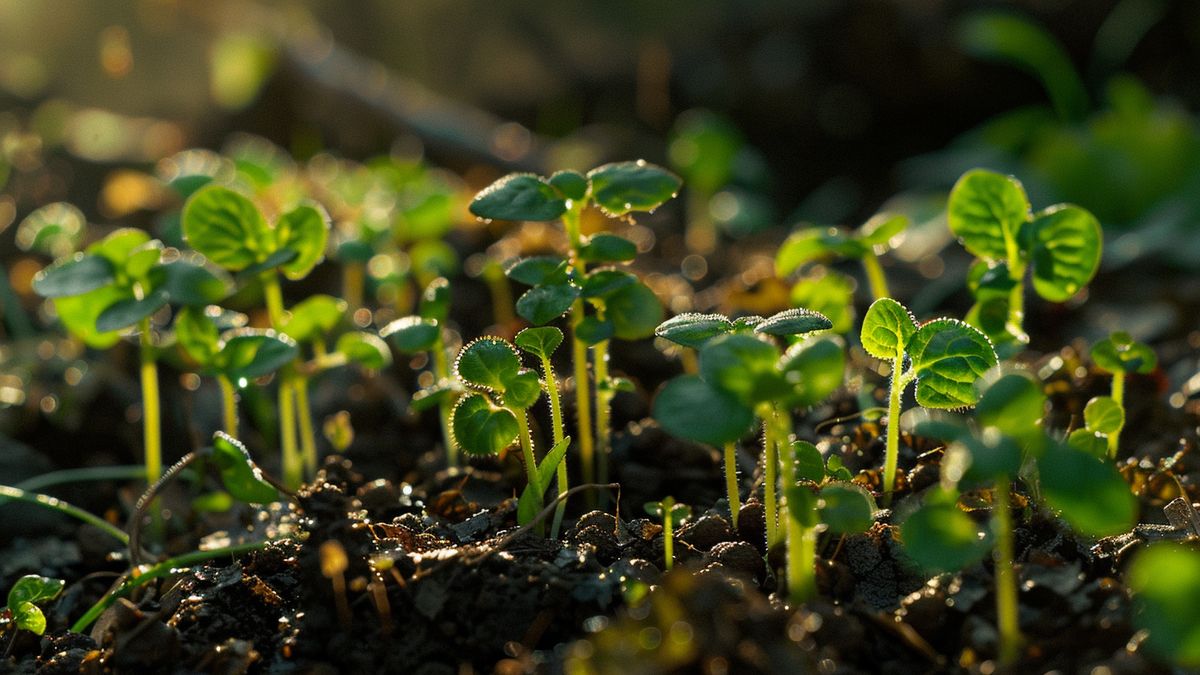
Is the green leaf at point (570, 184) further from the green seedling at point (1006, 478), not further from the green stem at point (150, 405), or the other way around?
the green stem at point (150, 405)

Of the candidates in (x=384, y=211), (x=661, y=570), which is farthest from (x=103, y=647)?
(x=384, y=211)

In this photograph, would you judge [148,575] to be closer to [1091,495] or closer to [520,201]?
[520,201]

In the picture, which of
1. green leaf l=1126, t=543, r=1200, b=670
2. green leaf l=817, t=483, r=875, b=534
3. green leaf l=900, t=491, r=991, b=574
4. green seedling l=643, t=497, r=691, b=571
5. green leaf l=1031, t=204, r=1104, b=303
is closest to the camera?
green leaf l=1126, t=543, r=1200, b=670

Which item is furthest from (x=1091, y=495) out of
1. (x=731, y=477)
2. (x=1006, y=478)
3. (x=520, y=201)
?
(x=520, y=201)

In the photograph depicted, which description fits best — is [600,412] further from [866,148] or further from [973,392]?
[866,148]

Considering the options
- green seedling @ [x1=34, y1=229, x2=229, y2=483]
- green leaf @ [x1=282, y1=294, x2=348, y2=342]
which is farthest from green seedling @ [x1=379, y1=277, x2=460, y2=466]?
green seedling @ [x1=34, y1=229, x2=229, y2=483]

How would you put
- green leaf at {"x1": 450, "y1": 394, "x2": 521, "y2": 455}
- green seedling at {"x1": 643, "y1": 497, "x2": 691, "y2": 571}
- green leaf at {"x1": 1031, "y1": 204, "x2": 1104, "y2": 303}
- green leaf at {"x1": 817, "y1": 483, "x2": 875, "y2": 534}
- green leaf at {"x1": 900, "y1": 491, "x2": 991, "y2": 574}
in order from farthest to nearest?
1. green leaf at {"x1": 1031, "y1": 204, "x2": 1104, "y2": 303}
2. green leaf at {"x1": 450, "y1": 394, "x2": 521, "y2": 455}
3. green seedling at {"x1": 643, "y1": 497, "x2": 691, "y2": 571}
4. green leaf at {"x1": 817, "y1": 483, "x2": 875, "y2": 534}
5. green leaf at {"x1": 900, "y1": 491, "x2": 991, "y2": 574}

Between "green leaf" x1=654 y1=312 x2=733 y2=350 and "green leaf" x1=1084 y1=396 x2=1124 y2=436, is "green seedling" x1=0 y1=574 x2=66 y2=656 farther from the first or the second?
"green leaf" x1=1084 y1=396 x2=1124 y2=436
